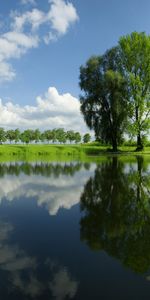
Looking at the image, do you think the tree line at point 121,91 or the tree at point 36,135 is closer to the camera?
the tree line at point 121,91

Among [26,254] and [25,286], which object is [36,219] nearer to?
[26,254]

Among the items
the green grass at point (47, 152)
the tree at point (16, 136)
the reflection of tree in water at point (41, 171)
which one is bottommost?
the reflection of tree in water at point (41, 171)

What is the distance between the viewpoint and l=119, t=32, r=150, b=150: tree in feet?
147

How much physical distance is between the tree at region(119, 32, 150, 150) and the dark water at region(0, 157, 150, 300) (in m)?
38.1

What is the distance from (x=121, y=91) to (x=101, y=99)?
369 centimetres

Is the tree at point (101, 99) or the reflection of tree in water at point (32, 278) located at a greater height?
the tree at point (101, 99)

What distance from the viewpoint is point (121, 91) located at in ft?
146

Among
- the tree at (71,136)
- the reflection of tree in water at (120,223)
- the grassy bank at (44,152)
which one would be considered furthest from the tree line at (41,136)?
the reflection of tree in water at (120,223)

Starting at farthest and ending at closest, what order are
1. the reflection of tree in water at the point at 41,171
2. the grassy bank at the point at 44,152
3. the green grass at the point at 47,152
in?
1. the grassy bank at the point at 44,152
2. the green grass at the point at 47,152
3. the reflection of tree in water at the point at 41,171

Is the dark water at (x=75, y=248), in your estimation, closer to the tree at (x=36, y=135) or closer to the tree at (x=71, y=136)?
the tree at (x=36, y=135)

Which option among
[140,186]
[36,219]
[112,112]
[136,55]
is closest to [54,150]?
[112,112]

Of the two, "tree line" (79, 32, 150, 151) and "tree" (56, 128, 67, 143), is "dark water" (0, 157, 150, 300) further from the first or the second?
"tree" (56, 128, 67, 143)

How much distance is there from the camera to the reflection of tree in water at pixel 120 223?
4484 mm

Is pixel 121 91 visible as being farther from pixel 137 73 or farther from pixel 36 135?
pixel 36 135
